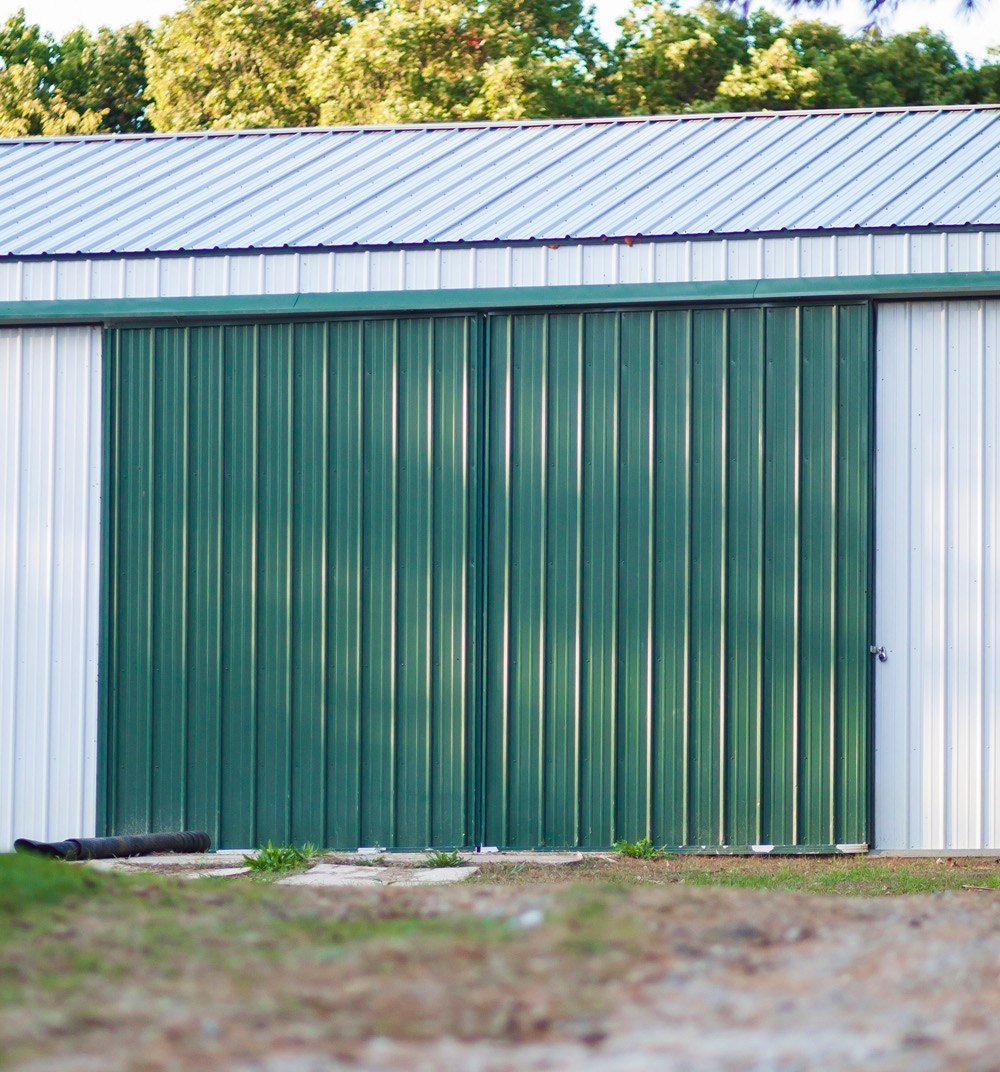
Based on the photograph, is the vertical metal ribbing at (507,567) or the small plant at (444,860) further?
the vertical metal ribbing at (507,567)

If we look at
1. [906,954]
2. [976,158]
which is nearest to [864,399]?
[976,158]

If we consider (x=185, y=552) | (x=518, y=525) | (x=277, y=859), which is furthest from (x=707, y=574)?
(x=185, y=552)

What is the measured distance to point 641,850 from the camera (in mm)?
8555

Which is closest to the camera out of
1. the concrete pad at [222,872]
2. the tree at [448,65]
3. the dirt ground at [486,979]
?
the dirt ground at [486,979]

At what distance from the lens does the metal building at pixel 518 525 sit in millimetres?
8586

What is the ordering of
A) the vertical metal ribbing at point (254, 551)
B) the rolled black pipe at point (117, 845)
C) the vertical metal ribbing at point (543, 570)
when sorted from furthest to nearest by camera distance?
the vertical metal ribbing at point (254, 551), the vertical metal ribbing at point (543, 570), the rolled black pipe at point (117, 845)

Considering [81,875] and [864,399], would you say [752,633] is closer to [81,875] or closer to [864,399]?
[864,399]

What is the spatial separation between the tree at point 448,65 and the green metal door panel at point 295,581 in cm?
1305

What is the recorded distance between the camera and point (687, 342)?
8.77m

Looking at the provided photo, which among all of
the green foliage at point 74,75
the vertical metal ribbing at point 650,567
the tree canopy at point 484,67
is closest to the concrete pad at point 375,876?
the vertical metal ribbing at point 650,567

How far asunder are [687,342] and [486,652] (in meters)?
2.11

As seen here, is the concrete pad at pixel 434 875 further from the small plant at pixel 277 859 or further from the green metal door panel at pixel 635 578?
the green metal door panel at pixel 635 578

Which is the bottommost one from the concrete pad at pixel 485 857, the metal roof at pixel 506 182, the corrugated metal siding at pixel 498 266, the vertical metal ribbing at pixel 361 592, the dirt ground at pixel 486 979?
the concrete pad at pixel 485 857

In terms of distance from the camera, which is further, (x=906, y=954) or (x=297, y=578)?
(x=297, y=578)
